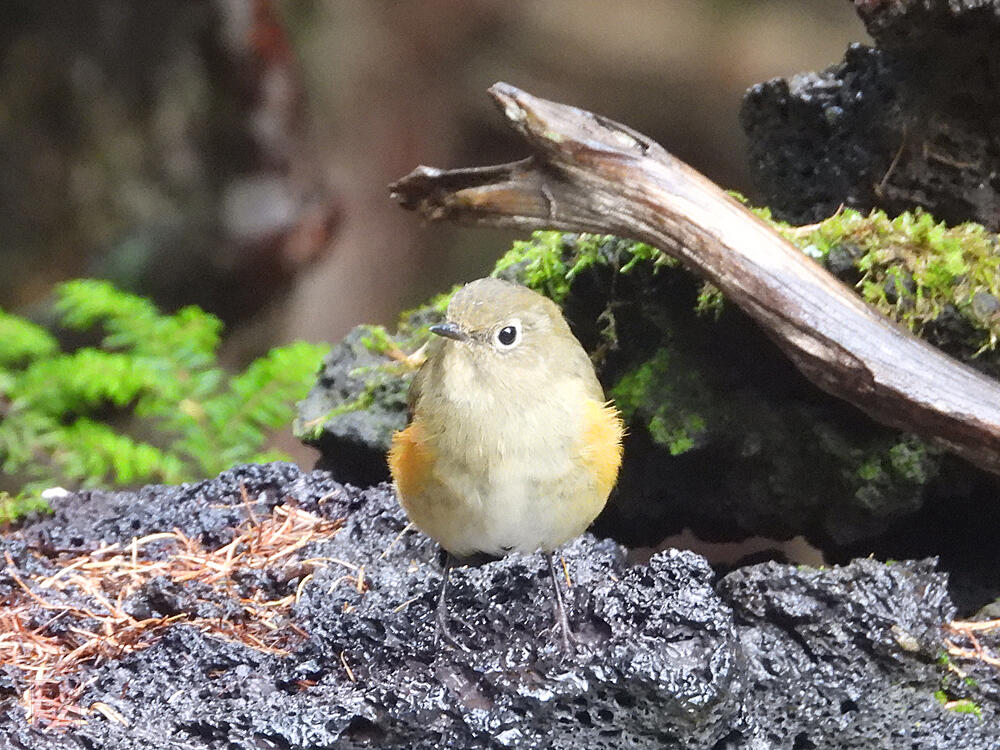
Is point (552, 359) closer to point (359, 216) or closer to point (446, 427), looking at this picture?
point (446, 427)

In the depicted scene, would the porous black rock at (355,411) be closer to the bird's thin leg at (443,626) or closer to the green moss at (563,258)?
the green moss at (563,258)

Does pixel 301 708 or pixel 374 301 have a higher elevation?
pixel 374 301

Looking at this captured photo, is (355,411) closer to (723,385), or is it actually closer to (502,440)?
(502,440)

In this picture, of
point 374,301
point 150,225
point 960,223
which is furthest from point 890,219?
point 150,225

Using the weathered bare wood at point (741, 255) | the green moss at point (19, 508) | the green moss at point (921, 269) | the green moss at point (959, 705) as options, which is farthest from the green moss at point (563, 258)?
the green moss at point (19, 508)

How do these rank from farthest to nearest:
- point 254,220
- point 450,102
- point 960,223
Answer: point 450,102, point 254,220, point 960,223

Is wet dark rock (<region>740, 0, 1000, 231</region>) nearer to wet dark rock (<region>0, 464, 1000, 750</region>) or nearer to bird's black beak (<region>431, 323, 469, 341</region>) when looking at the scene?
wet dark rock (<region>0, 464, 1000, 750</region>)

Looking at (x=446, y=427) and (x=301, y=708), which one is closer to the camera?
(x=301, y=708)

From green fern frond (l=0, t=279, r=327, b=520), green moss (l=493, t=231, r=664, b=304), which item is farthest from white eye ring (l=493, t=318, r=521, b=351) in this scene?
green fern frond (l=0, t=279, r=327, b=520)
